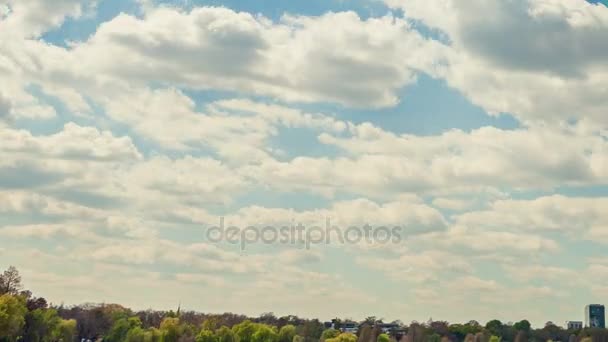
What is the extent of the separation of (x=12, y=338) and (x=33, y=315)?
1455cm

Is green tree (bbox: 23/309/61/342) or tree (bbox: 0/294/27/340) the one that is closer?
tree (bbox: 0/294/27/340)

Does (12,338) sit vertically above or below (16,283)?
below

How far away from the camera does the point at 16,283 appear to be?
595 ft

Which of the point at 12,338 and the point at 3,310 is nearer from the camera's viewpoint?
the point at 3,310

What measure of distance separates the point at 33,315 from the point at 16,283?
12.2 m

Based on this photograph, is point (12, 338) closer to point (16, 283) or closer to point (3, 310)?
point (16, 283)

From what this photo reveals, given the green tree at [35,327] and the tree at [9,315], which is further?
the green tree at [35,327]

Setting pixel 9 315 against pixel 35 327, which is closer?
pixel 9 315

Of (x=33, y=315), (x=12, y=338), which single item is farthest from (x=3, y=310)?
(x=33, y=315)

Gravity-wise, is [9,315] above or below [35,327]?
above

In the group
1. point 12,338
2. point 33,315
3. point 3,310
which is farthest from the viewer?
point 33,315

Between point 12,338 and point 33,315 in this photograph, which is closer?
point 12,338

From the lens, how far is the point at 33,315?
190375 millimetres

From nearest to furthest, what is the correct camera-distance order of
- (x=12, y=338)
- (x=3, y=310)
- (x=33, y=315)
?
(x=3, y=310) → (x=12, y=338) → (x=33, y=315)
